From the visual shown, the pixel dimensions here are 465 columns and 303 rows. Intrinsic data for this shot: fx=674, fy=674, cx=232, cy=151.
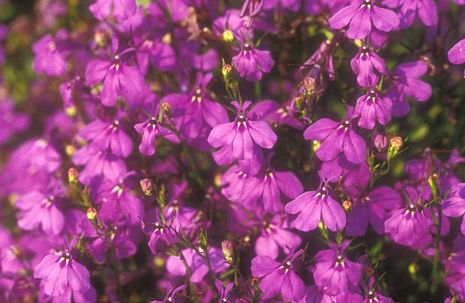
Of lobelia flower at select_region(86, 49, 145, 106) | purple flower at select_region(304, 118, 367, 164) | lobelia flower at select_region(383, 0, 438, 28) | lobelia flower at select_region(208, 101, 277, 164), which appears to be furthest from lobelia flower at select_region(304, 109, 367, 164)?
lobelia flower at select_region(86, 49, 145, 106)

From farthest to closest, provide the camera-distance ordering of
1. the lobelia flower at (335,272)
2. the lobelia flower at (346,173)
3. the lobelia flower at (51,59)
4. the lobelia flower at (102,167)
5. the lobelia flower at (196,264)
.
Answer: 1. the lobelia flower at (51,59)
2. the lobelia flower at (102,167)
3. the lobelia flower at (196,264)
4. the lobelia flower at (346,173)
5. the lobelia flower at (335,272)

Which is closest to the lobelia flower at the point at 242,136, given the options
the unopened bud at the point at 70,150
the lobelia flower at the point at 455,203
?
the lobelia flower at the point at 455,203

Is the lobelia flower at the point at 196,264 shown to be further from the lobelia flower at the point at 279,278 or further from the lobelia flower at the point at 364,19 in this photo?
the lobelia flower at the point at 364,19

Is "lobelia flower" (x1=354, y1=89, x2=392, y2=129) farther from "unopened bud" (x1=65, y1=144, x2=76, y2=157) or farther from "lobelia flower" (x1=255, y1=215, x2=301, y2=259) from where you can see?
"unopened bud" (x1=65, y1=144, x2=76, y2=157)

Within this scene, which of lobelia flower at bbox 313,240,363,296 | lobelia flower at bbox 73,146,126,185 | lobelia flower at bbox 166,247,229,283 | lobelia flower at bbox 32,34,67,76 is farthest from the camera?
lobelia flower at bbox 32,34,67,76

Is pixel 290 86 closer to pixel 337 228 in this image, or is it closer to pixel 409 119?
pixel 409 119

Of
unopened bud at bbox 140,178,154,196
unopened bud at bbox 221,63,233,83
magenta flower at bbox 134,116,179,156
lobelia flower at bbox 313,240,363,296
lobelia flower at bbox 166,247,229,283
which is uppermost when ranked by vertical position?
unopened bud at bbox 221,63,233,83

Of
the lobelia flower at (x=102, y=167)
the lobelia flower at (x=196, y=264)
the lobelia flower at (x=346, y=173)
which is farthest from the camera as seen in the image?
the lobelia flower at (x=102, y=167)
